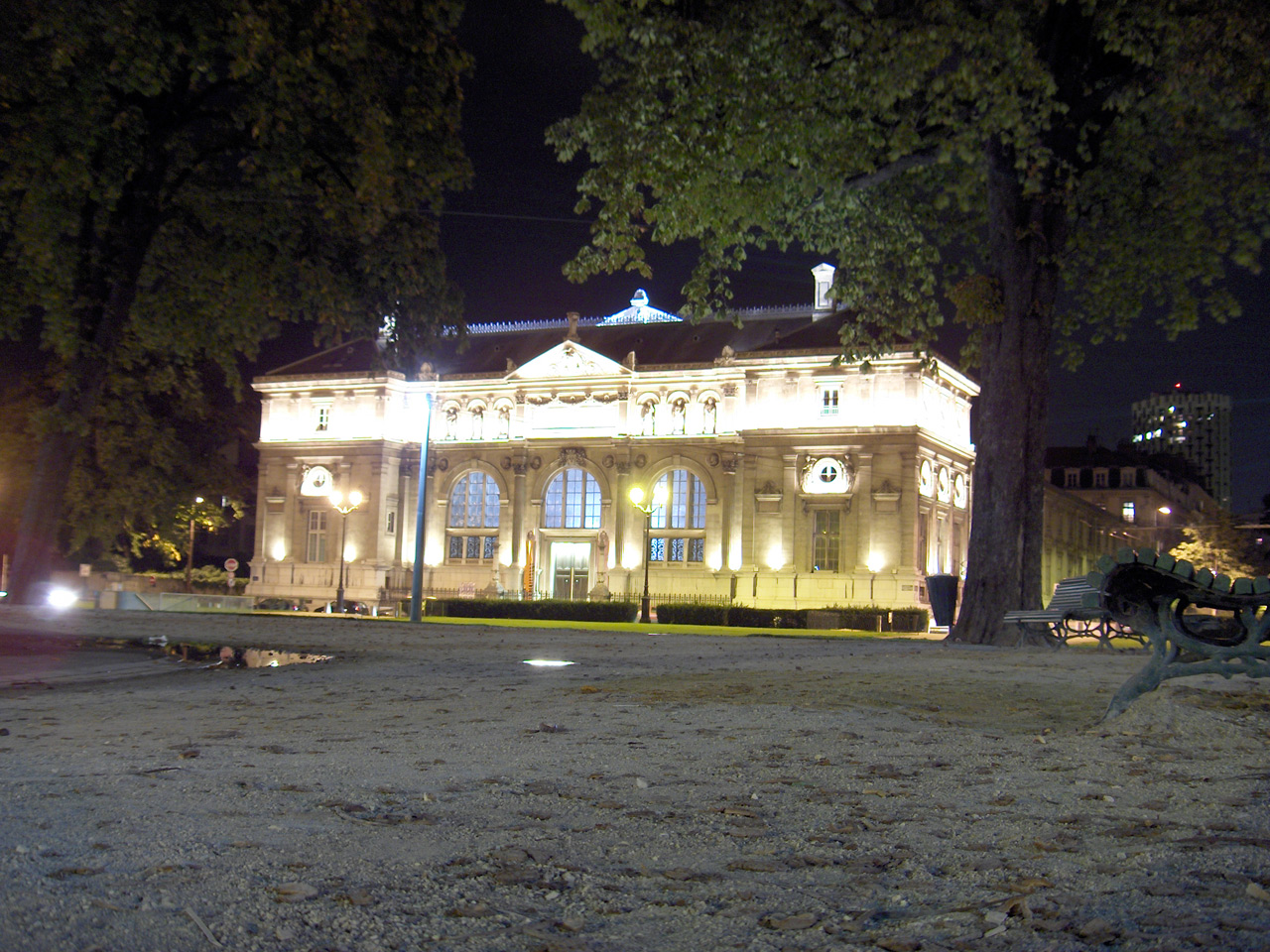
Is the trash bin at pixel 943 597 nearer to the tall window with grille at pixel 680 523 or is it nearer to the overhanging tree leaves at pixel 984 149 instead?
the overhanging tree leaves at pixel 984 149

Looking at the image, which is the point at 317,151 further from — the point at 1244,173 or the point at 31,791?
the point at 31,791

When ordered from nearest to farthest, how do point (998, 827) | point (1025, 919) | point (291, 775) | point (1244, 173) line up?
1. point (1025, 919)
2. point (998, 827)
3. point (291, 775)
4. point (1244, 173)

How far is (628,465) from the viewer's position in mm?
56031

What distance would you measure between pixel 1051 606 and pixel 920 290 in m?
8.75

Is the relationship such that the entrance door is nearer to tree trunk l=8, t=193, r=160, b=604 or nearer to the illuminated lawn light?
the illuminated lawn light

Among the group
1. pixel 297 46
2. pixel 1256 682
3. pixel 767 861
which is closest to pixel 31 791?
pixel 767 861

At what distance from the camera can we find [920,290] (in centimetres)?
1991

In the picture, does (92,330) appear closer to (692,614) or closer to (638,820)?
(638,820)

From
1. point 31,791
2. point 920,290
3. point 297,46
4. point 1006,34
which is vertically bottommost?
point 31,791

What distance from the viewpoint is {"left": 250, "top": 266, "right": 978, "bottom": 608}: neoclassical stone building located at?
5109cm

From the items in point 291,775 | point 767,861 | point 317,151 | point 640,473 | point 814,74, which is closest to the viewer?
point 767,861

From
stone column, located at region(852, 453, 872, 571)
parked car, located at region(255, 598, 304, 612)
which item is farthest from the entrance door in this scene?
stone column, located at region(852, 453, 872, 571)

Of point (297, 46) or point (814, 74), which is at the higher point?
point (297, 46)

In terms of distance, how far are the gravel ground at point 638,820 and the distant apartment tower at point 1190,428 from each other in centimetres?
16763
